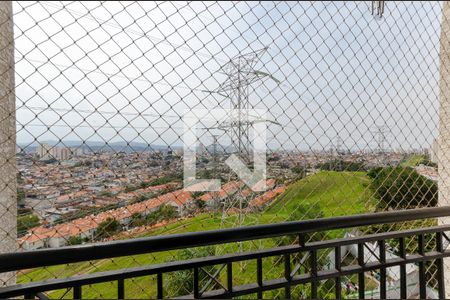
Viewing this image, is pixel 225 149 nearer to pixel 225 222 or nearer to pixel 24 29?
pixel 225 222

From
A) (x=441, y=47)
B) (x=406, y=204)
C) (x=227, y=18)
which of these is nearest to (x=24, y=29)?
(x=227, y=18)

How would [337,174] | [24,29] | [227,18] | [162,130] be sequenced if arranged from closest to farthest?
[24,29], [162,130], [227,18], [337,174]

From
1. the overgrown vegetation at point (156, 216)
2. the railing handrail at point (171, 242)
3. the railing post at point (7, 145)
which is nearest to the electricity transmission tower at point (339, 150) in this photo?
the railing handrail at point (171, 242)

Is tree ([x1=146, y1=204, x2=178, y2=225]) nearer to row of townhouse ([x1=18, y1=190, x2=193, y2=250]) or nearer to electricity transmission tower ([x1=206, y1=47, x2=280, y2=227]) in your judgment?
row of townhouse ([x1=18, y1=190, x2=193, y2=250])

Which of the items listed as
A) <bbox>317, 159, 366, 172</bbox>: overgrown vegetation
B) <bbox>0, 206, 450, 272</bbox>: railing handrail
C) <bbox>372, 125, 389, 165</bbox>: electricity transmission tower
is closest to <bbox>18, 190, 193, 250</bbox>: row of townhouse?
<bbox>0, 206, 450, 272</bbox>: railing handrail

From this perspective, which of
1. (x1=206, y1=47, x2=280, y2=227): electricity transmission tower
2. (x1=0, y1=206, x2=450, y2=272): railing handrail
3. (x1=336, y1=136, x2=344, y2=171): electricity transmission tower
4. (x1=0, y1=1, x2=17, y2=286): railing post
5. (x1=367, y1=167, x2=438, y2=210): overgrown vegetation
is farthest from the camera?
(x1=367, y1=167, x2=438, y2=210): overgrown vegetation

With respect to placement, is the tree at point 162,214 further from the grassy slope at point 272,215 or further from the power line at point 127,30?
the power line at point 127,30
